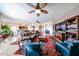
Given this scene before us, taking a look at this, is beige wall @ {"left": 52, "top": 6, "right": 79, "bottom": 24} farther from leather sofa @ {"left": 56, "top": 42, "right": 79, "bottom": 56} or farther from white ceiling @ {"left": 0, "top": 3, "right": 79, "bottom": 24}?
leather sofa @ {"left": 56, "top": 42, "right": 79, "bottom": 56}

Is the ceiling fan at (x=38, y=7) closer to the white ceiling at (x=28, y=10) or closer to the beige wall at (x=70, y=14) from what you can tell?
the white ceiling at (x=28, y=10)

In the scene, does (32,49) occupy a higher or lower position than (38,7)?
lower

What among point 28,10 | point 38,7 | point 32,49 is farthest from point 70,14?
point 32,49

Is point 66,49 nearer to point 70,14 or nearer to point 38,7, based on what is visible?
point 70,14

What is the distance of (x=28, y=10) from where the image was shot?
293cm

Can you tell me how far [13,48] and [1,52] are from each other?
9.3 inches

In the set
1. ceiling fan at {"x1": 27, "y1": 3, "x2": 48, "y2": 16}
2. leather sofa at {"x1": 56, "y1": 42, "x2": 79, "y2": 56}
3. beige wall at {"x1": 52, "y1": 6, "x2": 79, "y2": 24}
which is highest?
ceiling fan at {"x1": 27, "y1": 3, "x2": 48, "y2": 16}

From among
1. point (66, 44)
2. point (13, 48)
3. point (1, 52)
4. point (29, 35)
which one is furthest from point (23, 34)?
point (66, 44)

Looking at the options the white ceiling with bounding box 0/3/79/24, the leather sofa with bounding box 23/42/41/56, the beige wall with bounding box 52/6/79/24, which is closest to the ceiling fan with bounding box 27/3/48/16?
the white ceiling with bounding box 0/3/79/24

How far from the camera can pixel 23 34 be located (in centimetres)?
298

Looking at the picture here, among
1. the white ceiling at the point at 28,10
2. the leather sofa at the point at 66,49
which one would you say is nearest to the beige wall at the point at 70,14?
the white ceiling at the point at 28,10

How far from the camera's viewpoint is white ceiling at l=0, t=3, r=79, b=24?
292 centimetres

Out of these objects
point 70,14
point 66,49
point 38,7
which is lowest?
point 66,49

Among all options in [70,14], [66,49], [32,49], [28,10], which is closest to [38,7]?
[28,10]
